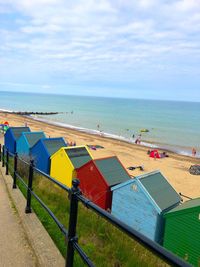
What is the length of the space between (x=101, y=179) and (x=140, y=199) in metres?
2.39

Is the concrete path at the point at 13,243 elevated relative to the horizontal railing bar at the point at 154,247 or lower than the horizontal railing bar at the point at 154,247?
lower

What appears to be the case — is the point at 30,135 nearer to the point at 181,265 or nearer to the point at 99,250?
the point at 99,250

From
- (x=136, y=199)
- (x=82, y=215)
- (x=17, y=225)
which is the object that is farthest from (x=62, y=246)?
(x=136, y=199)

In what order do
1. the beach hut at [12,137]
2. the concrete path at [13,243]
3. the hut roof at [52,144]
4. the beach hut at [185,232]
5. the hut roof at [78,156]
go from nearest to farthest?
the concrete path at [13,243] → the beach hut at [185,232] → the hut roof at [78,156] → the hut roof at [52,144] → the beach hut at [12,137]

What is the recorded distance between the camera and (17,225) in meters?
4.84

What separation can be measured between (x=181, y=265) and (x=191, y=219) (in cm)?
720

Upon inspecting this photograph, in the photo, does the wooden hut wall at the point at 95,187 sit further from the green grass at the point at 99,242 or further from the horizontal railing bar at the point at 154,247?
the horizontal railing bar at the point at 154,247

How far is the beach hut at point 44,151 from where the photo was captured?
15242 mm

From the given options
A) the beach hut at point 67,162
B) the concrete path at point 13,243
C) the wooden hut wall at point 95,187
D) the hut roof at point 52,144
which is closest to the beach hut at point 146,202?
the wooden hut wall at point 95,187

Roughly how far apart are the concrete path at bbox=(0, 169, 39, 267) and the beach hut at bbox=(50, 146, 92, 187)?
7894mm

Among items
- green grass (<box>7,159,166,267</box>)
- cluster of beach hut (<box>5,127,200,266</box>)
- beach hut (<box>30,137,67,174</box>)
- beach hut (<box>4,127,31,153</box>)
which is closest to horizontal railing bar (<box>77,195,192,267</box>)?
green grass (<box>7,159,166,267</box>)

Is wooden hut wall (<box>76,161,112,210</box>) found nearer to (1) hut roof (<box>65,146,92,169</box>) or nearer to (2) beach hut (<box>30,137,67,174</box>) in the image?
(1) hut roof (<box>65,146,92,169</box>)

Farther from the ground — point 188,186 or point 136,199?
point 136,199

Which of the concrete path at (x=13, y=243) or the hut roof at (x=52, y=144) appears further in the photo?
the hut roof at (x=52, y=144)
